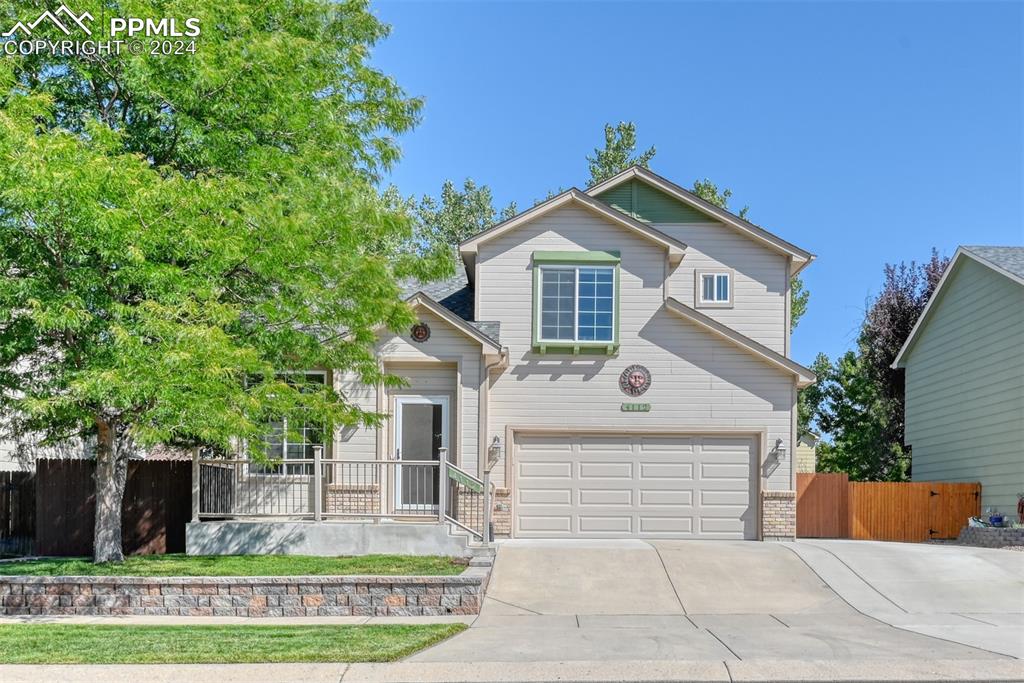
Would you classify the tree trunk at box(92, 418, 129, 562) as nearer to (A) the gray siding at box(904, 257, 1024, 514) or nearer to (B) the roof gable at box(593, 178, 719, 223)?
(B) the roof gable at box(593, 178, 719, 223)

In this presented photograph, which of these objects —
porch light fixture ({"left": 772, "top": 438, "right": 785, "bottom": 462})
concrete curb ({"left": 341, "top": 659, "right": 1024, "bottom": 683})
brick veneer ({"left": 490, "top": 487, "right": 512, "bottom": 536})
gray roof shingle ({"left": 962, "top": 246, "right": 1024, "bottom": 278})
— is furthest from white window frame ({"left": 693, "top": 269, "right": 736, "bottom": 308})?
concrete curb ({"left": 341, "top": 659, "right": 1024, "bottom": 683})

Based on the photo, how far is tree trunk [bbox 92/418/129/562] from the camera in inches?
564

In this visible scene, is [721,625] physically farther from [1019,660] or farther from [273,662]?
[273,662]

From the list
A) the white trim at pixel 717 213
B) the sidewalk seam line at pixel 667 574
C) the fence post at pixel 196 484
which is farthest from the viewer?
the white trim at pixel 717 213

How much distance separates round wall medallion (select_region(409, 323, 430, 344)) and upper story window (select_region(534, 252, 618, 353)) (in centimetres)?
223

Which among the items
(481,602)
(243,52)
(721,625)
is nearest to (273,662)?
(481,602)

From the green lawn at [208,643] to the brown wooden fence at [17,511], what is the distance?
20.0 ft

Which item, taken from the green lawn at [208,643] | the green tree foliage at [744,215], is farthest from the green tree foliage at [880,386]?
the green lawn at [208,643]

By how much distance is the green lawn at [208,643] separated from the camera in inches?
380

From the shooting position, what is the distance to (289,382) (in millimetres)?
15625

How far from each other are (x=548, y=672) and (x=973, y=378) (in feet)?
54.1

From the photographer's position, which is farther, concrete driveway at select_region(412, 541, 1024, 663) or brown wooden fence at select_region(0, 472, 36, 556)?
brown wooden fence at select_region(0, 472, 36, 556)

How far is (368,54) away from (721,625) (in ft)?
36.6

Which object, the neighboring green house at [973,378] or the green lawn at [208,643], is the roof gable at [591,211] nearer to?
the neighboring green house at [973,378]
